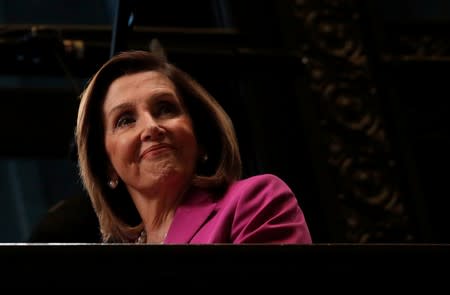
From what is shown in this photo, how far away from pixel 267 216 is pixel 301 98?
1.56 m

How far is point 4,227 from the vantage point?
110 inches

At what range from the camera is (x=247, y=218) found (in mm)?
1502

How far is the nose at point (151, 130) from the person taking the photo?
1687mm

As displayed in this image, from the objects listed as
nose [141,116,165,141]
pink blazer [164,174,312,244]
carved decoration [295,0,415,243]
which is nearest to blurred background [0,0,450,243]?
carved decoration [295,0,415,243]

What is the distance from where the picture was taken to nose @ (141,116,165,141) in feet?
5.53

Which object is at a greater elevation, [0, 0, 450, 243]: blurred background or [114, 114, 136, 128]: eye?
[114, 114, 136, 128]: eye

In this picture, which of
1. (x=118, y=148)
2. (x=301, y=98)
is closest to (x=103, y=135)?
(x=118, y=148)

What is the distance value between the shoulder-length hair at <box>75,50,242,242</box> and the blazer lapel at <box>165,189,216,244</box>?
60 millimetres

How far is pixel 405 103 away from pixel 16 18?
3.83 feet

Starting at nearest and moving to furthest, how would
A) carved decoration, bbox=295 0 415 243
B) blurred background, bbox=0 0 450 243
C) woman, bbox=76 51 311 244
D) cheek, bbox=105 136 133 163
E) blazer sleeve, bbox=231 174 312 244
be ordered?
1. blazer sleeve, bbox=231 174 312 244
2. woman, bbox=76 51 311 244
3. cheek, bbox=105 136 133 163
4. blurred background, bbox=0 0 450 243
5. carved decoration, bbox=295 0 415 243

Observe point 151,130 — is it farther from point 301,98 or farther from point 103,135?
point 301,98

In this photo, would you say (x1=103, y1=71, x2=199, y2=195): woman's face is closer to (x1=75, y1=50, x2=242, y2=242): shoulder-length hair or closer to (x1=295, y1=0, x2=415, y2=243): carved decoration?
(x1=75, y1=50, x2=242, y2=242): shoulder-length hair

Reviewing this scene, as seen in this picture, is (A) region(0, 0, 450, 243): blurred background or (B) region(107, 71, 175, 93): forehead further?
(A) region(0, 0, 450, 243): blurred background
